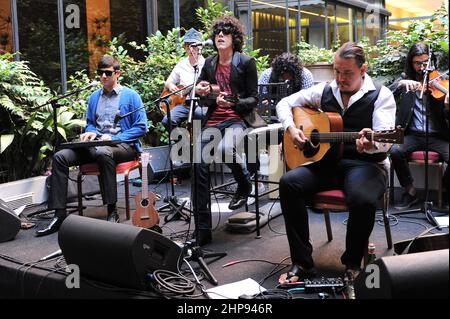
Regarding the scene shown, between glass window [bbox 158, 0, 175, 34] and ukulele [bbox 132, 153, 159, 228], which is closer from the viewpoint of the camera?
ukulele [bbox 132, 153, 159, 228]

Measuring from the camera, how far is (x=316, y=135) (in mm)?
3264

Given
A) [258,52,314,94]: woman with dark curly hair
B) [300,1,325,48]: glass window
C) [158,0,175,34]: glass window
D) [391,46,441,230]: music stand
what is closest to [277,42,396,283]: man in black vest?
[391,46,441,230]: music stand

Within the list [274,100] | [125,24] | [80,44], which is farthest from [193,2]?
[274,100]

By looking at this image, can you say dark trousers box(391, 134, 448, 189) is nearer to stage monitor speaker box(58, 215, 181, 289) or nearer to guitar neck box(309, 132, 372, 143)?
guitar neck box(309, 132, 372, 143)

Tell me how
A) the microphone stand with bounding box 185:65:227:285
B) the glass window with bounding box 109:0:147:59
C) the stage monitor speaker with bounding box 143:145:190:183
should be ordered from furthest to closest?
the glass window with bounding box 109:0:147:59
the stage monitor speaker with bounding box 143:145:190:183
the microphone stand with bounding box 185:65:227:285

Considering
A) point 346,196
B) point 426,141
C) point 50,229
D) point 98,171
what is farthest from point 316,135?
point 50,229

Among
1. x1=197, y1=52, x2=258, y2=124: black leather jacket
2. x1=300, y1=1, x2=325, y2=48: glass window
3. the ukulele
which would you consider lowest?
the ukulele

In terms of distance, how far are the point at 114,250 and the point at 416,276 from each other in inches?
59.2

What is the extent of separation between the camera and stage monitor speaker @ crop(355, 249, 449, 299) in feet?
6.39

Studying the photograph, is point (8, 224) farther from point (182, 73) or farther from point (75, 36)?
point (75, 36)

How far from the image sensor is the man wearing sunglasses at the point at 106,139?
4.44 m

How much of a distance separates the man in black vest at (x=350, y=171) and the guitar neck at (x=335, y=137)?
0.06 metres

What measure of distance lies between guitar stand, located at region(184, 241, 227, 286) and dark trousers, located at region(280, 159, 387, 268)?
51cm

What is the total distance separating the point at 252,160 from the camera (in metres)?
4.11
